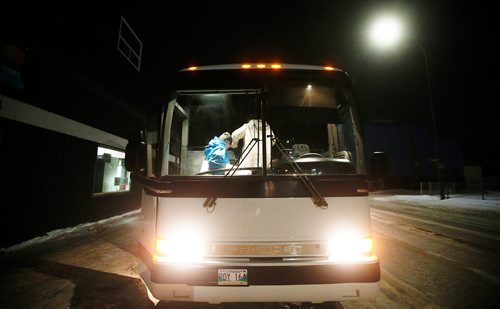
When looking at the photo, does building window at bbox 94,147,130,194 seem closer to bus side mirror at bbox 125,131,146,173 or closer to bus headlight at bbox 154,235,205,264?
bus side mirror at bbox 125,131,146,173

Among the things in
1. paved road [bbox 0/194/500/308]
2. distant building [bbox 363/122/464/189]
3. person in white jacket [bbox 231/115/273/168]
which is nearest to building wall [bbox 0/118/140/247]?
paved road [bbox 0/194/500/308]

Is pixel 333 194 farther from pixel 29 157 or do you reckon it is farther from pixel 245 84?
pixel 29 157

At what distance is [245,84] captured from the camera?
3027 millimetres

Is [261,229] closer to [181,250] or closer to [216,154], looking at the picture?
[181,250]

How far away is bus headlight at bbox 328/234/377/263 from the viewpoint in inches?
95.4

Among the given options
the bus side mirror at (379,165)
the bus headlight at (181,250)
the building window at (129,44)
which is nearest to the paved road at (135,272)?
the bus headlight at (181,250)

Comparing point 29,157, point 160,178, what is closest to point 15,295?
point 160,178

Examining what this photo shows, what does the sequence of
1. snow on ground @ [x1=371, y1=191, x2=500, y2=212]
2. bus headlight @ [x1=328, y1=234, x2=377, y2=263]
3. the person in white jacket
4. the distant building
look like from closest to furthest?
bus headlight @ [x1=328, y1=234, x2=377, y2=263] < the person in white jacket < snow on ground @ [x1=371, y1=191, x2=500, y2=212] < the distant building

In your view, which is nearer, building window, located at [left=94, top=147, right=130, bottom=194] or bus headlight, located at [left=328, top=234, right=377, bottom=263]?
bus headlight, located at [left=328, top=234, right=377, bottom=263]

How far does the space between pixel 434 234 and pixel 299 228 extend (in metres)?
7.06

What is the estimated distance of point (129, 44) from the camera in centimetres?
1183

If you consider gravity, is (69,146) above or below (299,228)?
above

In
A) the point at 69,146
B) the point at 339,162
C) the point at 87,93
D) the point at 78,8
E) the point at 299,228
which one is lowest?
the point at 299,228

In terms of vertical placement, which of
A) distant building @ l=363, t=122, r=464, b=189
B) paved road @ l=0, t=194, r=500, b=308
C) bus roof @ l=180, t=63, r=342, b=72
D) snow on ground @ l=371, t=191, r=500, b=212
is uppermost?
distant building @ l=363, t=122, r=464, b=189
